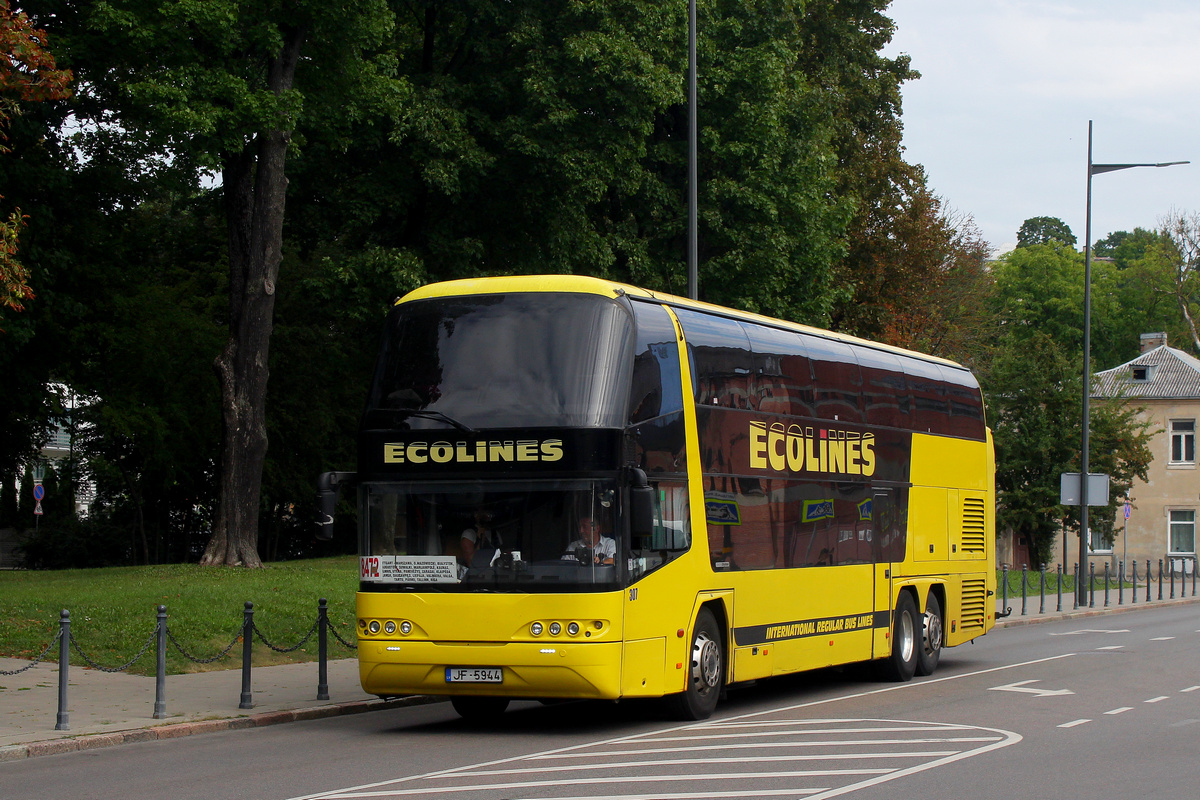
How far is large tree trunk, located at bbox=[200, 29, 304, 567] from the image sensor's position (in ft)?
89.8

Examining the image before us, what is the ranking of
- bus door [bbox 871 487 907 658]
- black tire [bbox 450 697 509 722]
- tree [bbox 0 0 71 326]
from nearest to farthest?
black tire [bbox 450 697 509 722]
tree [bbox 0 0 71 326]
bus door [bbox 871 487 907 658]

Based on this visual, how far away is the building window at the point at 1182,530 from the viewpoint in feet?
221

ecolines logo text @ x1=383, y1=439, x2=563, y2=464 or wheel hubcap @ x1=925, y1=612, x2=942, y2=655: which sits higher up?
ecolines logo text @ x1=383, y1=439, x2=563, y2=464

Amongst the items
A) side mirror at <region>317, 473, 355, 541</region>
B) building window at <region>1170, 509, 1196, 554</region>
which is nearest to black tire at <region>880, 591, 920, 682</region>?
side mirror at <region>317, 473, 355, 541</region>

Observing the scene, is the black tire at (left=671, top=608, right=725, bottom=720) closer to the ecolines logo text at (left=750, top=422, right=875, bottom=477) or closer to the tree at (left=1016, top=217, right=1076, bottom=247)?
the ecolines logo text at (left=750, top=422, right=875, bottom=477)

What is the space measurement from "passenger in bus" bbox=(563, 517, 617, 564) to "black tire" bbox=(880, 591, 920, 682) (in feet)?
22.8

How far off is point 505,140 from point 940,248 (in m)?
19.3

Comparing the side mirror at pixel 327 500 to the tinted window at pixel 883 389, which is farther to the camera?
the tinted window at pixel 883 389

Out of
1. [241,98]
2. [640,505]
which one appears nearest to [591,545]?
[640,505]

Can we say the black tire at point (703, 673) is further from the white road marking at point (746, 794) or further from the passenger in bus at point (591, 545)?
the passenger in bus at point (591, 545)

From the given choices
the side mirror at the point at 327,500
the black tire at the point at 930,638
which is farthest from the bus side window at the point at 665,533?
the black tire at the point at 930,638

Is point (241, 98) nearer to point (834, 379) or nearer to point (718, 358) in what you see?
point (834, 379)

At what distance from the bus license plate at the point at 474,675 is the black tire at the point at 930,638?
8.24 meters

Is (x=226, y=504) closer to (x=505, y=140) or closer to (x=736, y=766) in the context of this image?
(x=505, y=140)
